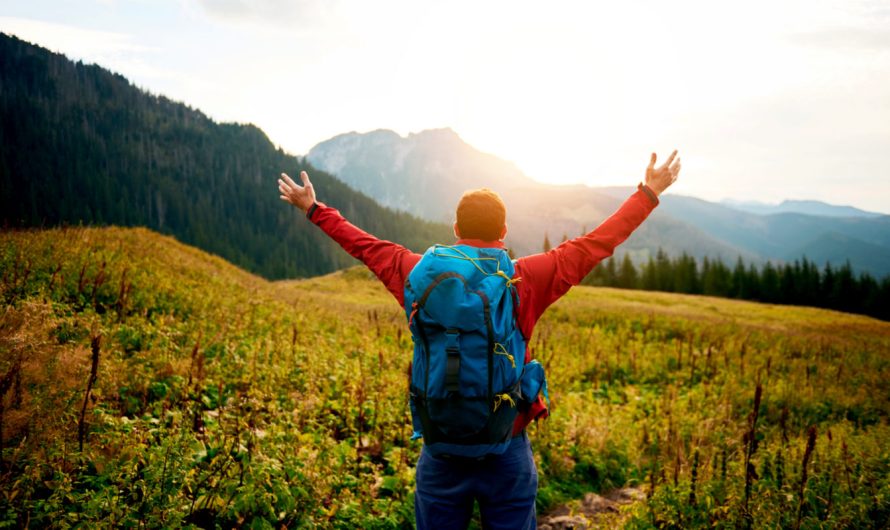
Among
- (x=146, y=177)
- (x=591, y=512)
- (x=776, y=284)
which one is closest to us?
(x=591, y=512)

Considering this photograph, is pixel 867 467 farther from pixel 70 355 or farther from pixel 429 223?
pixel 429 223

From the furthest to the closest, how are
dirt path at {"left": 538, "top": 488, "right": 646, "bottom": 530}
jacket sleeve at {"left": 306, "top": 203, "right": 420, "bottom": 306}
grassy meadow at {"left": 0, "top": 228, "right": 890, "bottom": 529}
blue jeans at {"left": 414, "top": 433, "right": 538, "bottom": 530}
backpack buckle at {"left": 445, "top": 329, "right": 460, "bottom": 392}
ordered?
dirt path at {"left": 538, "top": 488, "right": 646, "bottom": 530}
grassy meadow at {"left": 0, "top": 228, "right": 890, "bottom": 529}
jacket sleeve at {"left": 306, "top": 203, "right": 420, "bottom": 306}
blue jeans at {"left": 414, "top": 433, "right": 538, "bottom": 530}
backpack buckle at {"left": 445, "top": 329, "right": 460, "bottom": 392}

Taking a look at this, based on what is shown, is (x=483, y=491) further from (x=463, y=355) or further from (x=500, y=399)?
(x=463, y=355)

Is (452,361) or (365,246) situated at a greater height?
(365,246)

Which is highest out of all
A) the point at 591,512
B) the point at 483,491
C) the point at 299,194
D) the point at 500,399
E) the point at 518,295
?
the point at 299,194

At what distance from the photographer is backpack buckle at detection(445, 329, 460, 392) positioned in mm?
2512

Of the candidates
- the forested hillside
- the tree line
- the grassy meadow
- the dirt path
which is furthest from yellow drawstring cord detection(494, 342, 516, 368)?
the forested hillside

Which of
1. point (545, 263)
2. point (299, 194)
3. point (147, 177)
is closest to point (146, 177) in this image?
point (147, 177)

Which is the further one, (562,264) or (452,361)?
(562,264)

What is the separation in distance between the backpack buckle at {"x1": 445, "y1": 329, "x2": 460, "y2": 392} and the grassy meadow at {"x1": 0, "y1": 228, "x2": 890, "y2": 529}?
7.90 ft

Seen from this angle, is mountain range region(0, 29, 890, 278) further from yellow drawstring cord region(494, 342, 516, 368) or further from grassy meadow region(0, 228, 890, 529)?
yellow drawstring cord region(494, 342, 516, 368)

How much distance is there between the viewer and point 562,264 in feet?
9.97

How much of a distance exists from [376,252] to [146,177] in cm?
19389

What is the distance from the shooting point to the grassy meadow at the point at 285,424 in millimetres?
3568
